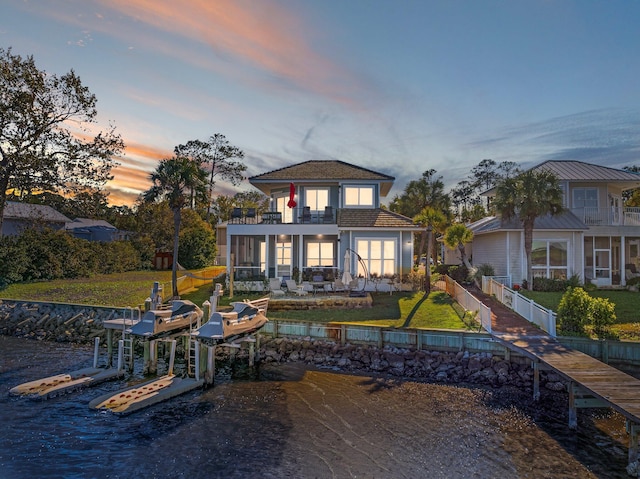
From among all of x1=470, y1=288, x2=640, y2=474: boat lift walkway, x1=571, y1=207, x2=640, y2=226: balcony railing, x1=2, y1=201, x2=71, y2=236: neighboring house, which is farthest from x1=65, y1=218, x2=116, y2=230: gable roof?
x1=571, y1=207, x2=640, y2=226: balcony railing

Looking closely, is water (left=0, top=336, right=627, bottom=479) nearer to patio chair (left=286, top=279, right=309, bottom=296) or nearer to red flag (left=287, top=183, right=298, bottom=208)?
patio chair (left=286, top=279, right=309, bottom=296)

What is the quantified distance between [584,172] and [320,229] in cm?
1908

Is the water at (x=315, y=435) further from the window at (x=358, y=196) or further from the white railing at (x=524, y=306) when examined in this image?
the window at (x=358, y=196)

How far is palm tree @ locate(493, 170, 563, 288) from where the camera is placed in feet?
74.4

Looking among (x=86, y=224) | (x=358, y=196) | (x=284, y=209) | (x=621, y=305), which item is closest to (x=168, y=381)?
(x=284, y=209)

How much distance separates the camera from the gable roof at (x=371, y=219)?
82.5 ft

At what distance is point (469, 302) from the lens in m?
18.2

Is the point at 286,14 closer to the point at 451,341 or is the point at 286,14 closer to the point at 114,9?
the point at 114,9

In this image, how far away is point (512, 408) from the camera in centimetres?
1195

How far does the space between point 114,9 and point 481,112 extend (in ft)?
63.5

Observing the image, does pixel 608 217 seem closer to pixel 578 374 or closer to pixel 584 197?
pixel 584 197

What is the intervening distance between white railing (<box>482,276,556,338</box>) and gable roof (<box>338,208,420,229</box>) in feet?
18.4

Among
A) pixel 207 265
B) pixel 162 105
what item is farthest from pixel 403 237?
pixel 207 265

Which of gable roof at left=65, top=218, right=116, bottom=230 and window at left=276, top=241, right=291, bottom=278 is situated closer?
window at left=276, top=241, right=291, bottom=278
